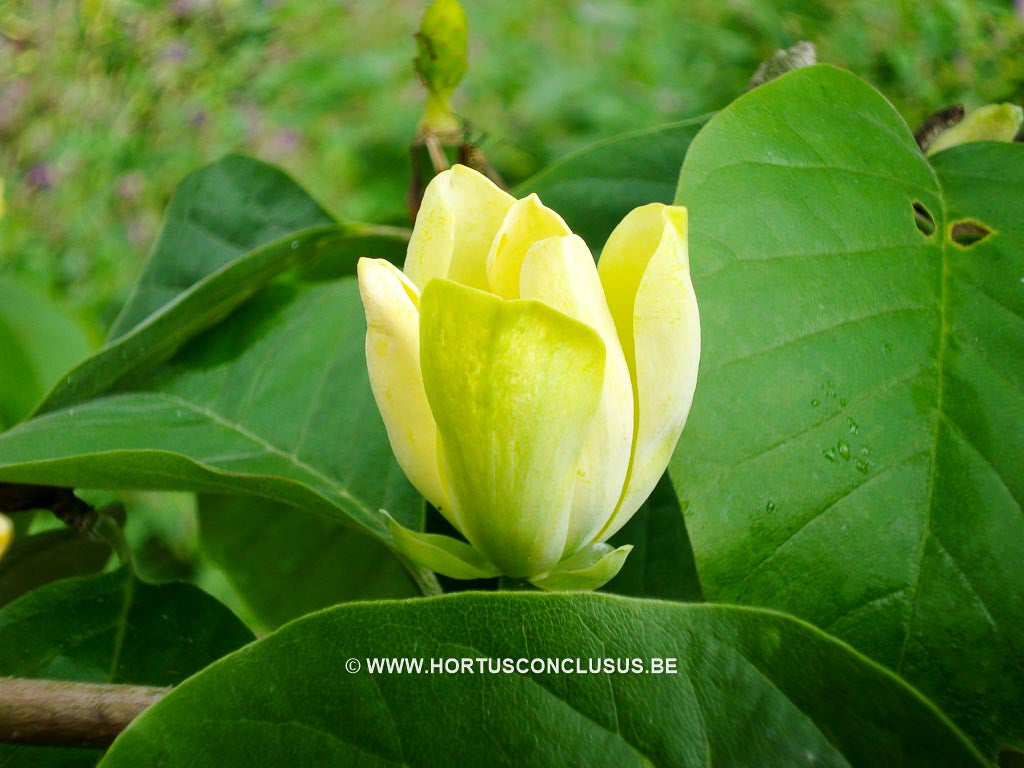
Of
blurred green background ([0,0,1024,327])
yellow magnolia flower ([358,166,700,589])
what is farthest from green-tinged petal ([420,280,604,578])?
blurred green background ([0,0,1024,327])

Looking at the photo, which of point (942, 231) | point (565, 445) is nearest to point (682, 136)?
point (942, 231)

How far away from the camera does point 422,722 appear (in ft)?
0.80

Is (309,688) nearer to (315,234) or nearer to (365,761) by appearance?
(365,761)

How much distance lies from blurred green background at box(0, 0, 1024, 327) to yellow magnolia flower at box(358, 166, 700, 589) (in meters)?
1.53

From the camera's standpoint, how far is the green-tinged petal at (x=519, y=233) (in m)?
0.26

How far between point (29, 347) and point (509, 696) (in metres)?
0.49

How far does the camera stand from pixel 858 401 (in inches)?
11.8

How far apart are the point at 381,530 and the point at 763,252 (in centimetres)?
20

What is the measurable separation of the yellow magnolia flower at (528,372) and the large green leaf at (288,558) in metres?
0.19

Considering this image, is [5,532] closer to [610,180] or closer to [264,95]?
[610,180]

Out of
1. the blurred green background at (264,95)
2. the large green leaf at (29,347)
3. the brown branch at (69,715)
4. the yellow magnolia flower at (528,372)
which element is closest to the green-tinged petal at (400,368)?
the yellow magnolia flower at (528,372)

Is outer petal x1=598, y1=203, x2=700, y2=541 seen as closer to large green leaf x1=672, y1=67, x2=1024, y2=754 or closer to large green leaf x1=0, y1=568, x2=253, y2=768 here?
large green leaf x1=672, y1=67, x2=1024, y2=754

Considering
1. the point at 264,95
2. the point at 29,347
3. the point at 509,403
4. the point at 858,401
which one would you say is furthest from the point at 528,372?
the point at 264,95

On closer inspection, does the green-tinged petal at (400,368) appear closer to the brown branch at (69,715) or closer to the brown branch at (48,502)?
the brown branch at (69,715)
